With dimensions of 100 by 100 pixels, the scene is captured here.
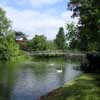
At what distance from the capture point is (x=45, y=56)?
122188mm

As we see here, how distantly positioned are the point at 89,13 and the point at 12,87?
13.5 metres

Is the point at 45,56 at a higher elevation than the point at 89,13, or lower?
lower

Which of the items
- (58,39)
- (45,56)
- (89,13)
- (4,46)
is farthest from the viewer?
(58,39)

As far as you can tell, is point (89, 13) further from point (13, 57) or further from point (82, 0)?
point (13, 57)

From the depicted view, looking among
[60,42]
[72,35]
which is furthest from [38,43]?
[72,35]

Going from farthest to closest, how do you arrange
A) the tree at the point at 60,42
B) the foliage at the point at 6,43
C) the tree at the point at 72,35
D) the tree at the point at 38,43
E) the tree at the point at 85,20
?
the tree at the point at 60,42 < the tree at the point at 38,43 < the foliage at the point at 6,43 < the tree at the point at 72,35 < the tree at the point at 85,20

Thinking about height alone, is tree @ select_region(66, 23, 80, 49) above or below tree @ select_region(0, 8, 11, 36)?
below

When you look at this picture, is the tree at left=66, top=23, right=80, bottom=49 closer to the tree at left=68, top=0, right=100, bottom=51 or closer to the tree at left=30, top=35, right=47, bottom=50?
the tree at left=68, top=0, right=100, bottom=51

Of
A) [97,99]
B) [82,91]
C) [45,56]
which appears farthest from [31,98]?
[45,56]

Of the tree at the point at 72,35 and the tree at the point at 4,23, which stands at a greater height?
the tree at the point at 4,23

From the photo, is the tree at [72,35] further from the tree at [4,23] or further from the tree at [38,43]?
the tree at [38,43]

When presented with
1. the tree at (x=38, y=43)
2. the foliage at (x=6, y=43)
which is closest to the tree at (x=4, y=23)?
the foliage at (x=6, y=43)

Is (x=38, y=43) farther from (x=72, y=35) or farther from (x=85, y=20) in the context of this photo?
(x=85, y=20)

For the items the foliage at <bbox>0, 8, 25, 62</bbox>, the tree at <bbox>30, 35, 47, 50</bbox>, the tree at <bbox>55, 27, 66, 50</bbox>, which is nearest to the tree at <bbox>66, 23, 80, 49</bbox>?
the foliage at <bbox>0, 8, 25, 62</bbox>
